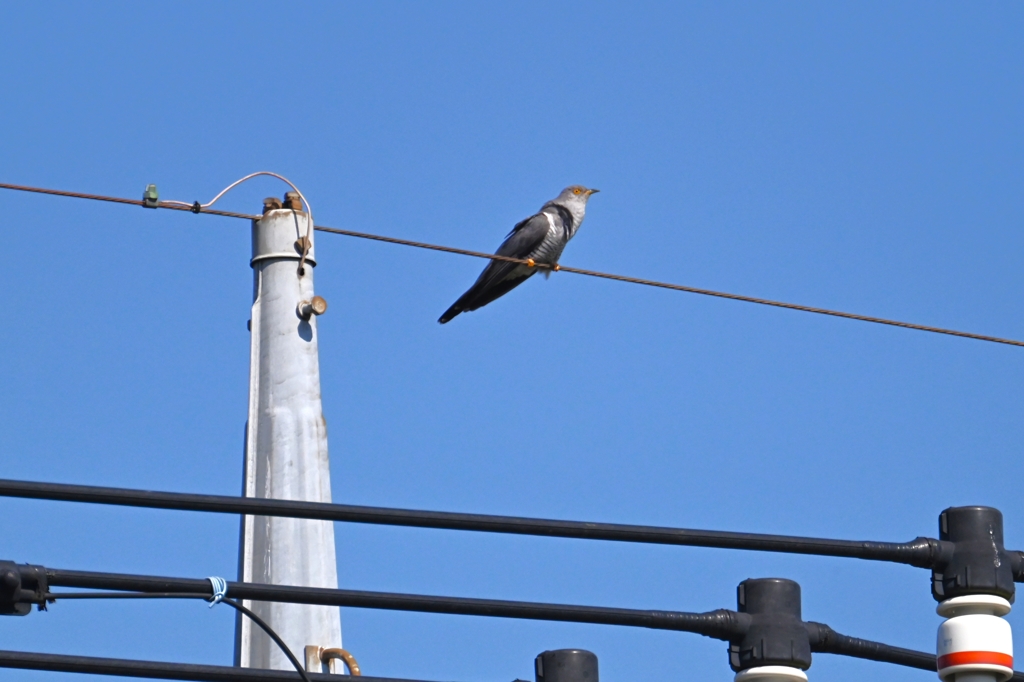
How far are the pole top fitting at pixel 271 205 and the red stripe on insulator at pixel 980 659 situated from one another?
4028 millimetres

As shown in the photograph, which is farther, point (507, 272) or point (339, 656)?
point (507, 272)

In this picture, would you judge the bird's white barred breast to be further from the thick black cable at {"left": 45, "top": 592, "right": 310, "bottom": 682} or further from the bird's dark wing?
the thick black cable at {"left": 45, "top": 592, "right": 310, "bottom": 682}

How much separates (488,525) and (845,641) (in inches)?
48.0

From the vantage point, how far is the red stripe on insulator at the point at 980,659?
4.69 m

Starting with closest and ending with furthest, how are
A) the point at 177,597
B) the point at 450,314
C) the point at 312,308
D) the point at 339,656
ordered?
the point at 177,597 → the point at 339,656 → the point at 312,308 → the point at 450,314

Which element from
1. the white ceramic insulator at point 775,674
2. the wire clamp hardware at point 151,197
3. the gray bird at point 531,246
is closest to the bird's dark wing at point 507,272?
the gray bird at point 531,246

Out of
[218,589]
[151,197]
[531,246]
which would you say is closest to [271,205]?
[151,197]

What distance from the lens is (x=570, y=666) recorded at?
15.3 ft

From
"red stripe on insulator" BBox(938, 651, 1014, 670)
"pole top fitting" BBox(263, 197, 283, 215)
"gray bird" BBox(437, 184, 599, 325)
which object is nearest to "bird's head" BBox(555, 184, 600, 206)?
"gray bird" BBox(437, 184, 599, 325)

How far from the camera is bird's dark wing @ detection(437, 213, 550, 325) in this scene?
39.0 feet

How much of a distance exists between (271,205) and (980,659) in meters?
4.16

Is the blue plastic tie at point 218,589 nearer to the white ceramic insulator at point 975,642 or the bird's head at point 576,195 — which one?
the white ceramic insulator at point 975,642

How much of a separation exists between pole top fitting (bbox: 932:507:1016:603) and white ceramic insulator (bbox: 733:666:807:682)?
597 mm

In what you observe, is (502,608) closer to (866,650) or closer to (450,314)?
(866,650)
